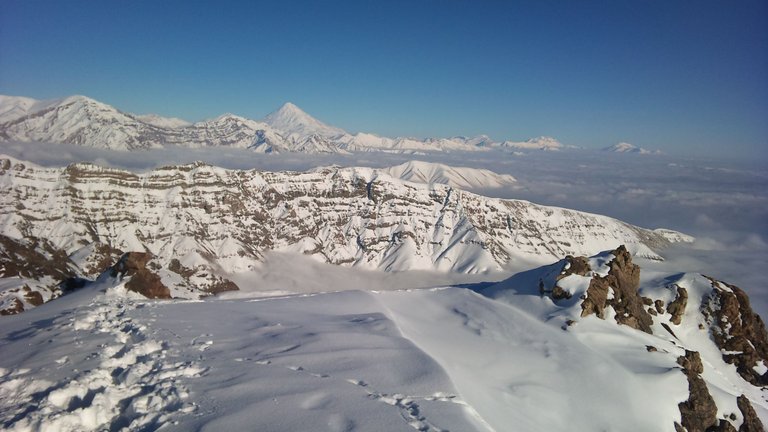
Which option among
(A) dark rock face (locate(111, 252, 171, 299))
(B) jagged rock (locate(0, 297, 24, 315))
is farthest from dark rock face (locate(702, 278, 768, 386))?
(B) jagged rock (locate(0, 297, 24, 315))

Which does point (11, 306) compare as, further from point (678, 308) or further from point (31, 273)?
point (678, 308)

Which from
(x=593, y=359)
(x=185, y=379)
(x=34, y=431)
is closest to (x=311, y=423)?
(x=185, y=379)

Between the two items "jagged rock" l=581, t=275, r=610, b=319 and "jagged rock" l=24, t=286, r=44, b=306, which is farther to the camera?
"jagged rock" l=24, t=286, r=44, b=306

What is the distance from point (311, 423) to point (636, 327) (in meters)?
40.7

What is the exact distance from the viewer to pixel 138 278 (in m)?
41.6

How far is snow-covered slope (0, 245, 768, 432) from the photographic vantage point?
10891 millimetres

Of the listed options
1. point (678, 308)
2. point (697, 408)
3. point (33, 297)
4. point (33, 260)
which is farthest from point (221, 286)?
point (697, 408)

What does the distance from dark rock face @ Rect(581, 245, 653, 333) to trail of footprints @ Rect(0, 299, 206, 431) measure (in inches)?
1392

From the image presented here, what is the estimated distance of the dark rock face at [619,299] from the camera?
125ft

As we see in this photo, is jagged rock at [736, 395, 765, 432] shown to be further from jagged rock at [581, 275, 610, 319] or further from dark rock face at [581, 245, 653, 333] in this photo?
jagged rock at [581, 275, 610, 319]

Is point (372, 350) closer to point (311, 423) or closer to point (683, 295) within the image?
point (311, 423)

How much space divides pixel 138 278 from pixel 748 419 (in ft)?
194

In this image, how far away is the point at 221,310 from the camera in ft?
87.3

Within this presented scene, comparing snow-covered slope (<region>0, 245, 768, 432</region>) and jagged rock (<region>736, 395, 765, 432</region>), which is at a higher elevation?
snow-covered slope (<region>0, 245, 768, 432</region>)
